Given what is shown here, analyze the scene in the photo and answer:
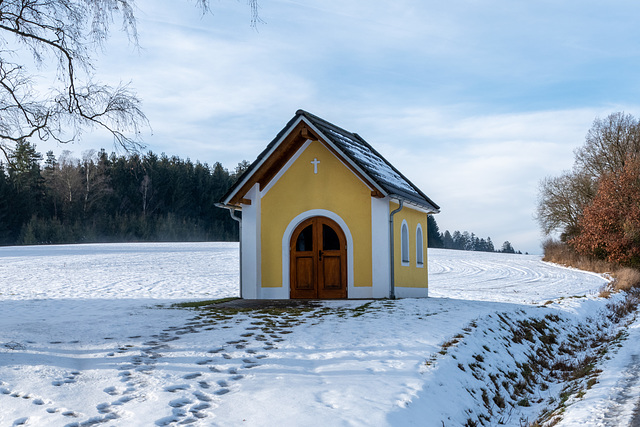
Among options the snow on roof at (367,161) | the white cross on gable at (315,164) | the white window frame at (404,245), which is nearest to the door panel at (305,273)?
the white cross on gable at (315,164)

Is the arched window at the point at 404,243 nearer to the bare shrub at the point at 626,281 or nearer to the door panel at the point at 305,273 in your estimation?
the door panel at the point at 305,273

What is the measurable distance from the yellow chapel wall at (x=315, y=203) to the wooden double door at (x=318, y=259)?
35 centimetres

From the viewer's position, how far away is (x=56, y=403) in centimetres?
695

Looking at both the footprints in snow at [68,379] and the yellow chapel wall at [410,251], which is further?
the yellow chapel wall at [410,251]

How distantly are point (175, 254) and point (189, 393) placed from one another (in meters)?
38.9

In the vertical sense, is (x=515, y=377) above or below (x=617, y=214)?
below

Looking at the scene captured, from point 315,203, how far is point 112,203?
198 feet

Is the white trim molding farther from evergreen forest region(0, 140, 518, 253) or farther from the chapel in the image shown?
evergreen forest region(0, 140, 518, 253)

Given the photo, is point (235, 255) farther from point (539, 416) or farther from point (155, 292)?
point (539, 416)

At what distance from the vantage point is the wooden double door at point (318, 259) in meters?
17.5

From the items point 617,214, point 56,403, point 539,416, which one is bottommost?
point 539,416

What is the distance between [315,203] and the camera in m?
17.6

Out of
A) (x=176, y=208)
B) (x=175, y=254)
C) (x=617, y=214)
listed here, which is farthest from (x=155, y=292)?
(x=176, y=208)

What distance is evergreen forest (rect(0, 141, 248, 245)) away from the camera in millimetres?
64188
